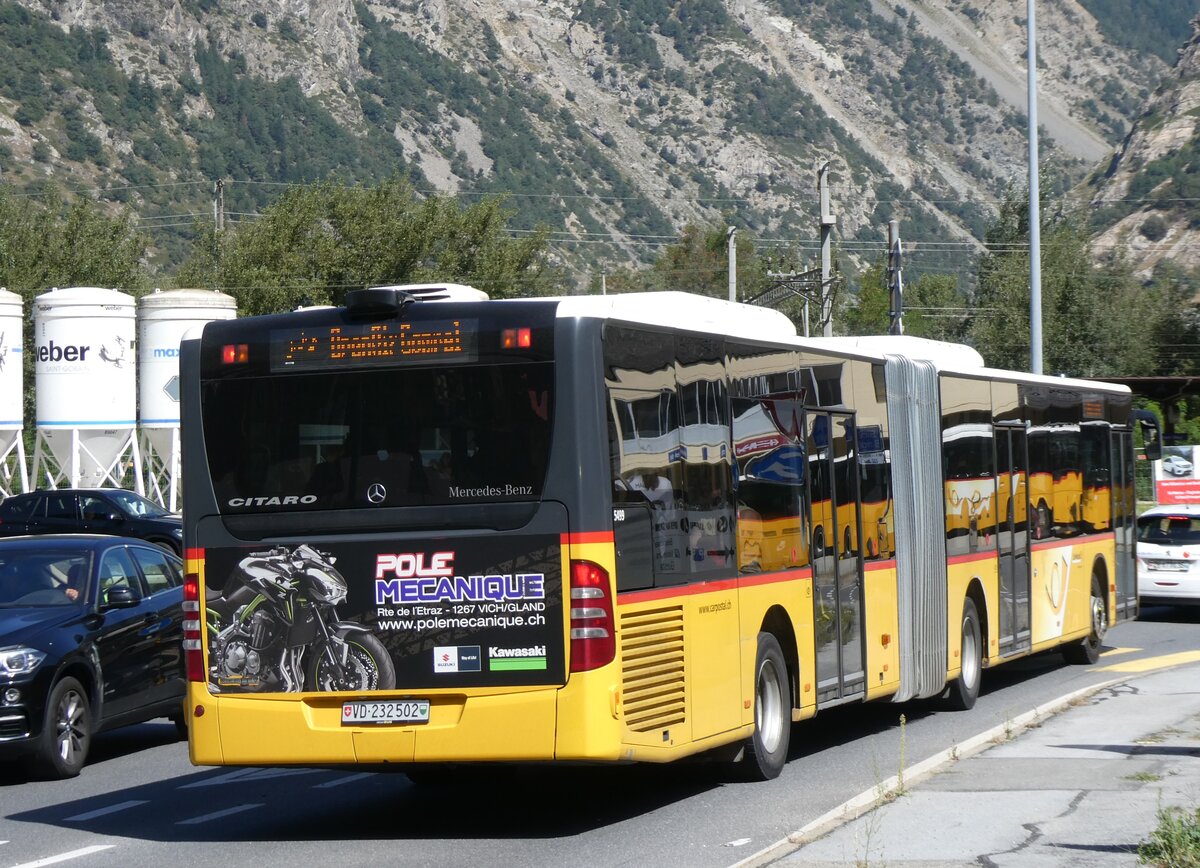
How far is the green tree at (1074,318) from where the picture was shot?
2840 inches

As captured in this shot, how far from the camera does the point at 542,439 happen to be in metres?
9.31

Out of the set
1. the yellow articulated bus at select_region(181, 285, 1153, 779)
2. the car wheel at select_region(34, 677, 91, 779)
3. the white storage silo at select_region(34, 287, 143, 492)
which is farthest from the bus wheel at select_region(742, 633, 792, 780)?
A: the white storage silo at select_region(34, 287, 143, 492)

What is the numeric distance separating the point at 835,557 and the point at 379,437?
14.9 feet

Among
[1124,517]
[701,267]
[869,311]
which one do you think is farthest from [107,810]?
[701,267]

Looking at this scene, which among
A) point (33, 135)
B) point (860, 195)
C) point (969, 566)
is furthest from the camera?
point (860, 195)

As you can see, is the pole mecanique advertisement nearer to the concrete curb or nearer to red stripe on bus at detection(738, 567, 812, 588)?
the concrete curb

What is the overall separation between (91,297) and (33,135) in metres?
103

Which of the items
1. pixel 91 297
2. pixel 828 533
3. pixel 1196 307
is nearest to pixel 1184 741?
pixel 828 533

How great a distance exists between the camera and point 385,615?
9523 millimetres

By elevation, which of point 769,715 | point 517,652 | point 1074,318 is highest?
point 1074,318

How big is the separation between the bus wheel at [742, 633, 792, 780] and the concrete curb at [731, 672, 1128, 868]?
80cm

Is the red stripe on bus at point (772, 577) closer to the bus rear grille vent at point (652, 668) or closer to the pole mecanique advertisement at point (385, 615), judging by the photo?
the bus rear grille vent at point (652, 668)

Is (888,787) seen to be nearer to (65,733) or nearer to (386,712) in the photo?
(386,712)

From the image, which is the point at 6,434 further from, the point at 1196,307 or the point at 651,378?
the point at 1196,307
